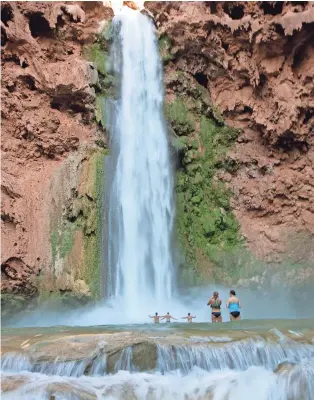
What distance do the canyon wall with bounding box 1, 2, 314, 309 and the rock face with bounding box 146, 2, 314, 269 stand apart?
1.6 inches

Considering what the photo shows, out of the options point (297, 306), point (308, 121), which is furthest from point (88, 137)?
point (297, 306)

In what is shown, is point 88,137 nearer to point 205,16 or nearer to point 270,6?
point 205,16

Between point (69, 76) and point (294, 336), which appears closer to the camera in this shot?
point (294, 336)

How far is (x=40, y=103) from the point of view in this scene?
52.0 feet

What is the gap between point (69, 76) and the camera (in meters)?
15.7

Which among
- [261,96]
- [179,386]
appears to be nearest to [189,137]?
[261,96]

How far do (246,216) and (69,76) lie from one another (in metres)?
8.07

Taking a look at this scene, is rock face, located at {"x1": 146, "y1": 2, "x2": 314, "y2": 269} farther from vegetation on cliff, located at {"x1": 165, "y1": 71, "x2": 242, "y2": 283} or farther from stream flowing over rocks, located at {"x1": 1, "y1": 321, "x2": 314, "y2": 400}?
stream flowing over rocks, located at {"x1": 1, "y1": 321, "x2": 314, "y2": 400}

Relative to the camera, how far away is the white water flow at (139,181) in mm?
14508

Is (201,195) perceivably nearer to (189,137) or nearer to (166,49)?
(189,137)

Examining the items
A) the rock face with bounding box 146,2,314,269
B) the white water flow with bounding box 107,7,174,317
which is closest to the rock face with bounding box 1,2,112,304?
the white water flow with bounding box 107,7,174,317

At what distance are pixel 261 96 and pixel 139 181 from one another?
18.5 ft

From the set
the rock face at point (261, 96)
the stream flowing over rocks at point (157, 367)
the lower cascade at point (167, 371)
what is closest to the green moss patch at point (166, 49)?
the rock face at point (261, 96)

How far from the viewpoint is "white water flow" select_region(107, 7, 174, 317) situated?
571 inches
